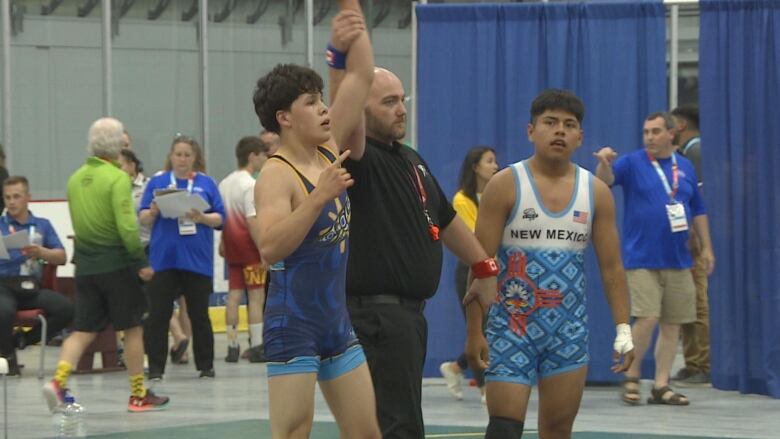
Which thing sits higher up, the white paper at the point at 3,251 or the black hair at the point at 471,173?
the black hair at the point at 471,173

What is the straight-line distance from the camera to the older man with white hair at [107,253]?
418 inches

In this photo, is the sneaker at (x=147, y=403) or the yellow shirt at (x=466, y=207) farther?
the yellow shirt at (x=466, y=207)

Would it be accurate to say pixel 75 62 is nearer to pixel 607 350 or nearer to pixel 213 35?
pixel 213 35

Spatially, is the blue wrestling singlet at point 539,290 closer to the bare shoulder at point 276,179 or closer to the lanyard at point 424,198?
the lanyard at point 424,198

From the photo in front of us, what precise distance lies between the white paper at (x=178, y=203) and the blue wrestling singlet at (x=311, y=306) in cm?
699

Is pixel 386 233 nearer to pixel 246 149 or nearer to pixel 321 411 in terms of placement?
pixel 321 411

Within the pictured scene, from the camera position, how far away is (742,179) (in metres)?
11.6

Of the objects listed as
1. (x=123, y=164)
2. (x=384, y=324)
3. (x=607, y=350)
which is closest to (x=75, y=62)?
(x=123, y=164)

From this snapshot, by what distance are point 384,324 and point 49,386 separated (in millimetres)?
4527

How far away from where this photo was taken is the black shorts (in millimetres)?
10602

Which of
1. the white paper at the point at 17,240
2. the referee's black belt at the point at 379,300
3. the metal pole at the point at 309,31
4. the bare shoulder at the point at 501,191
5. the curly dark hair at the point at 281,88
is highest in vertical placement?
the metal pole at the point at 309,31

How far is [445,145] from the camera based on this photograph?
1220 cm

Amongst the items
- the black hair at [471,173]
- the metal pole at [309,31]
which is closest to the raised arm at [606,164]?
the black hair at [471,173]

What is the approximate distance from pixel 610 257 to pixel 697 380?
5.91 meters
